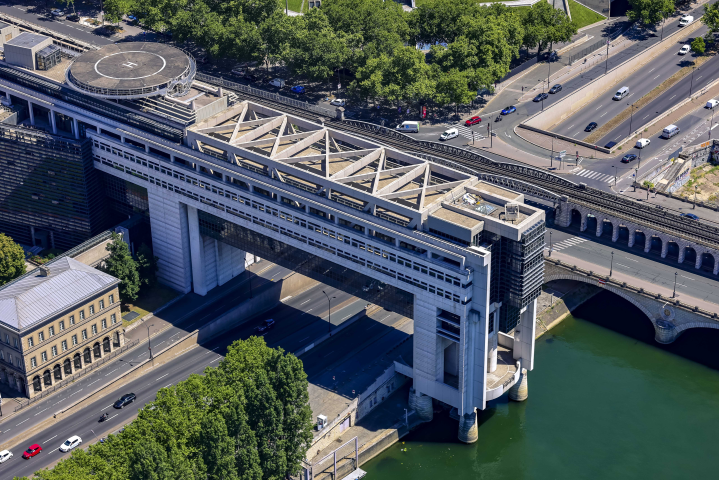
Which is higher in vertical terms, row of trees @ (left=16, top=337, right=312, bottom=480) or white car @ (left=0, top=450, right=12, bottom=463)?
row of trees @ (left=16, top=337, right=312, bottom=480)

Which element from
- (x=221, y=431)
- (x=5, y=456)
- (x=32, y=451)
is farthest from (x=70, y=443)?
(x=221, y=431)

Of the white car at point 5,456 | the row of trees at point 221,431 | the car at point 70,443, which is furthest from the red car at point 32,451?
the row of trees at point 221,431

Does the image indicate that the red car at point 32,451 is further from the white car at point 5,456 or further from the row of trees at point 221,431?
the row of trees at point 221,431

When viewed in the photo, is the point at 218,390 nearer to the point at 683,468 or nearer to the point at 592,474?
the point at 592,474

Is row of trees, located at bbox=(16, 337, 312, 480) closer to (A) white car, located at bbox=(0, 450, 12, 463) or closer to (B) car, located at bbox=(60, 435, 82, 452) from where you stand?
(B) car, located at bbox=(60, 435, 82, 452)

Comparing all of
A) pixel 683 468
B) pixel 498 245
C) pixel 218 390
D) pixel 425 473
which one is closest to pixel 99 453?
pixel 218 390

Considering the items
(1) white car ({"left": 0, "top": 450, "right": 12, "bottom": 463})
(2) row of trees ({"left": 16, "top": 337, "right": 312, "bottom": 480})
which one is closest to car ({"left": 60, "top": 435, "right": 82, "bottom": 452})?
(1) white car ({"left": 0, "top": 450, "right": 12, "bottom": 463})

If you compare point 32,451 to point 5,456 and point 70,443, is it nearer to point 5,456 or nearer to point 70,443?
point 5,456
